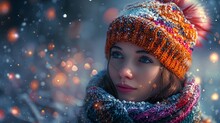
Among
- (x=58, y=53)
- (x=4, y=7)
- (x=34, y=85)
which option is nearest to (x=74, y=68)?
(x=58, y=53)

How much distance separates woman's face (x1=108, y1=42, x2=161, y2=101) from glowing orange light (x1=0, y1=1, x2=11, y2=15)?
4.92 ft

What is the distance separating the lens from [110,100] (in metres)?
1.88

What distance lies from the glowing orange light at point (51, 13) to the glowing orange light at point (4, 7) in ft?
1.57

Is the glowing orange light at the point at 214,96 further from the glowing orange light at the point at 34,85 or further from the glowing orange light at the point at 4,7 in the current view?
the glowing orange light at the point at 4,7

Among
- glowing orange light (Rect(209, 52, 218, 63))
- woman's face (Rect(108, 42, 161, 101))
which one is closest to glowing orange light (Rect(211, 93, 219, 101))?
glowing orange light (Rect(209, 52, 218, 63))

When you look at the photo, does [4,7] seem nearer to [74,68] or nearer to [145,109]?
[74,68]

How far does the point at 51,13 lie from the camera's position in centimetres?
364

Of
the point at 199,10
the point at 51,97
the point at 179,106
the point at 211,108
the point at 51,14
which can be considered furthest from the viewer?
the point at 51,14

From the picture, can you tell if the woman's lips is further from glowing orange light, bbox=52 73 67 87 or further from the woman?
glowing orange light, bbox=52 73 67 87

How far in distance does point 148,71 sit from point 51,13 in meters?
1.93

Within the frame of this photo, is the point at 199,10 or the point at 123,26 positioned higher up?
the point at 199,10

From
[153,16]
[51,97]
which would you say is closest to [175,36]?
[153,16]

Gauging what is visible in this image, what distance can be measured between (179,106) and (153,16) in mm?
476

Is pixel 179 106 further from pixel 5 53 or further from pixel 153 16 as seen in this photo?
pixel 5 53
